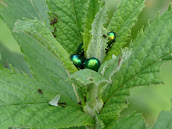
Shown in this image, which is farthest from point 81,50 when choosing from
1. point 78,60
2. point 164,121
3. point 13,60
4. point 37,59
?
point 13,60

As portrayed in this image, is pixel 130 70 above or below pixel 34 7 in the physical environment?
below

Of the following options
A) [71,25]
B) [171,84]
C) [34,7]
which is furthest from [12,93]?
[171,84]

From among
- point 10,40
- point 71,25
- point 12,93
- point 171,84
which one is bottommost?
point 171,84

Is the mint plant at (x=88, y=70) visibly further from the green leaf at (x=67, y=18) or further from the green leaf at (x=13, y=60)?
the green leaf at (x=13, y=60)

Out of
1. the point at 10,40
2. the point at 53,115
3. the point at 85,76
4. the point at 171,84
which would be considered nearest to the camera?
the point at 85,76

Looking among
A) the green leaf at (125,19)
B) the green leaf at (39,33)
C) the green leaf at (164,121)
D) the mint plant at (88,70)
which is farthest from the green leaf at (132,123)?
the green leaf at (39,33)

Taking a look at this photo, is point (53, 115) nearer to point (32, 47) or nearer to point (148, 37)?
point (148, 37)

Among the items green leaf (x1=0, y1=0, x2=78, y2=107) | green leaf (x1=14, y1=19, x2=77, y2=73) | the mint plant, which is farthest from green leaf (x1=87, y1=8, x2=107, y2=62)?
green leaf (x1=0, y1=0, x2=78, y2=107)
